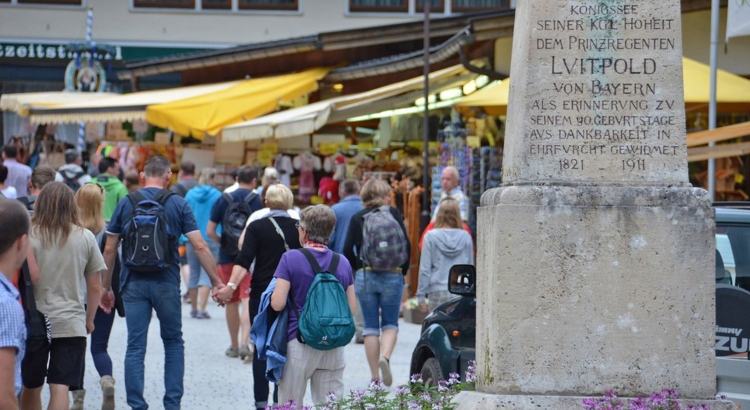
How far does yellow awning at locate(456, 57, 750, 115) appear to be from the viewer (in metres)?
13.5

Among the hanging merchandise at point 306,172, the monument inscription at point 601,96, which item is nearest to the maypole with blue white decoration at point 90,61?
the hanging merchandise at point 306,172

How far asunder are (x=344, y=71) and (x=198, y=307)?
687cm

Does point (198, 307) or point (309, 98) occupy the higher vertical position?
point (309, 98)

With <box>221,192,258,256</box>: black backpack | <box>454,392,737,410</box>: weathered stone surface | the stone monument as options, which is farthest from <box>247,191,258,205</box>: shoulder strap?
<box>454,392,737,410</box>: weathered stone surface

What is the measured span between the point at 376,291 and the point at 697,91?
4945mm

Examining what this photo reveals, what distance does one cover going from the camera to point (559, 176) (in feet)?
17.6

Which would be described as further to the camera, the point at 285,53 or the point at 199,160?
the point at 285,53

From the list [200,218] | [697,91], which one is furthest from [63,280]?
[697,91]

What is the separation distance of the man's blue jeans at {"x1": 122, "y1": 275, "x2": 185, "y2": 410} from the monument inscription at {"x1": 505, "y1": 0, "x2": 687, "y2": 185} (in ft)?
14.0

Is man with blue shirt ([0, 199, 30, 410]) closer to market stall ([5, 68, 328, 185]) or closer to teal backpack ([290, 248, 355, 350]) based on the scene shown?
teal backpack ([290, 248, 355, 350])

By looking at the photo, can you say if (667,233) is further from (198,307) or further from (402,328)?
(198,307)

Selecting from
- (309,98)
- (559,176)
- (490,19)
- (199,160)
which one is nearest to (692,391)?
(559,176)

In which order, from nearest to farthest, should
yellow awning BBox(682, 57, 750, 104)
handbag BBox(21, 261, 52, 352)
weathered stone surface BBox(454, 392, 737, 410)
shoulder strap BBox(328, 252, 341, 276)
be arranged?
weathered stone surface BBox(454, 392, 737, 410) → handbag BBox(21, 261, 52, 352) → shoulder strap BBox(328, 252, 341, 276) → yellow awning BBox(682, 57, 750, 104)

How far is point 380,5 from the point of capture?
3156 cm
